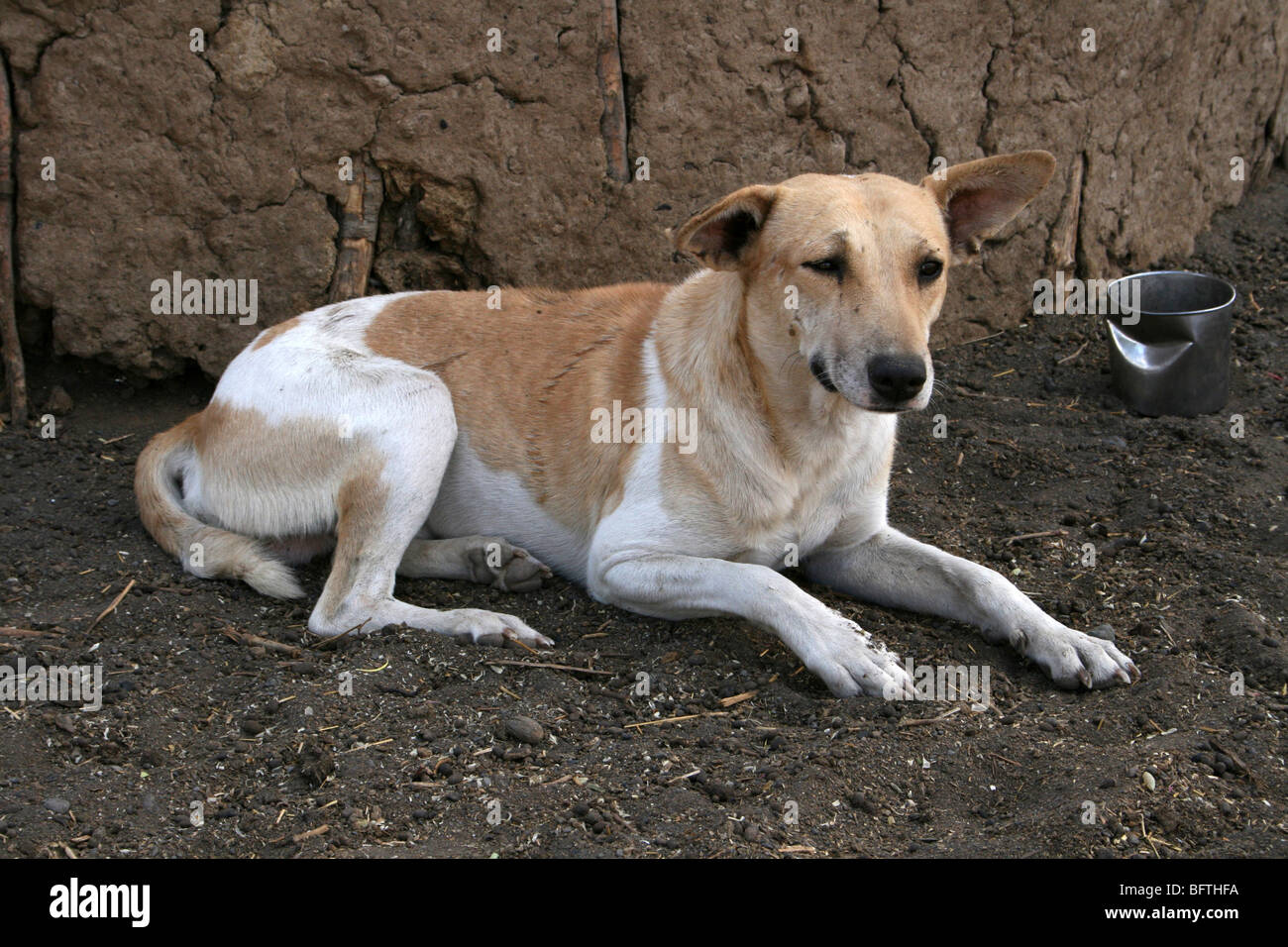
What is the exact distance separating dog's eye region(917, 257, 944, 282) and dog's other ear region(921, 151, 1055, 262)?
1.12ft

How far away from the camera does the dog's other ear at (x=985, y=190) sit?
12.4 feet

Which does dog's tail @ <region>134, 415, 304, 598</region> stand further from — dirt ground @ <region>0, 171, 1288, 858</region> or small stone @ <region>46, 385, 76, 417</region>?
small stone @ <region>46, 385, 76, 417</region>

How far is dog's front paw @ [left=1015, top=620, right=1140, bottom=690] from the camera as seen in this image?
3.54 meters

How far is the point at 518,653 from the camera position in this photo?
3762mm

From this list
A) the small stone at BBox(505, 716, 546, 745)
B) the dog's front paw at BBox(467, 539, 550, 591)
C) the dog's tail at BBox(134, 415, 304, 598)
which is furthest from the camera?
the dog's front paw at BBox(467, 539, 550, 591)

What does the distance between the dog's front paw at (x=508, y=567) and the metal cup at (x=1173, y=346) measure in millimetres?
2834

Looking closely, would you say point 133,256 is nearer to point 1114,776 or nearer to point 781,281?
point 781,281

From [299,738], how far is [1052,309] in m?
4.30

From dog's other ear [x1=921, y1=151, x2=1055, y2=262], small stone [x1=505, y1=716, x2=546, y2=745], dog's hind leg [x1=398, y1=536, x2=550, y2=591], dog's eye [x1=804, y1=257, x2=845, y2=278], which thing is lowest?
small stone [x1=505, y1=716, x2=546, y2=745]

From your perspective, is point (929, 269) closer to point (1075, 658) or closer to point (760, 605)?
point (760, 605)

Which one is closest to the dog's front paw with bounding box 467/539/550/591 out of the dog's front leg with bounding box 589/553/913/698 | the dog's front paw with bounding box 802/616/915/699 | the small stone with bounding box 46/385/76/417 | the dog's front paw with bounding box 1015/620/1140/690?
the dog's front leg with bounding box 589/553/913/698

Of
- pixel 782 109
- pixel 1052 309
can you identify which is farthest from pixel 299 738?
pixel 1052 309

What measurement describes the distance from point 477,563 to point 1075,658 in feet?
6.63

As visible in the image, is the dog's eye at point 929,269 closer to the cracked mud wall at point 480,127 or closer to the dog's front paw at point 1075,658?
the dog's front paw at point 1075,658
